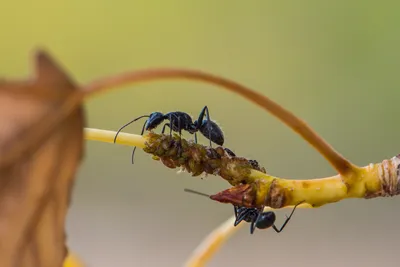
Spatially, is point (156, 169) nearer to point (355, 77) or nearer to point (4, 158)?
point (355, 77)

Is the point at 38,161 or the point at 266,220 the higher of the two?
the point at 38,161

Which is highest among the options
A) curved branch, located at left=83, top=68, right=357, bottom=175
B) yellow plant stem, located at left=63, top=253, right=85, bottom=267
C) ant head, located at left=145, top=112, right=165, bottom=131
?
curved branch, located at left=83, top=68, right=357, bottom=175

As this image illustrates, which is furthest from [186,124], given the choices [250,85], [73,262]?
[250,85]


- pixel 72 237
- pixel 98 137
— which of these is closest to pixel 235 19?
pixel 72 237

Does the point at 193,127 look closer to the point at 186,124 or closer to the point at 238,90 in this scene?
the point at 186,124

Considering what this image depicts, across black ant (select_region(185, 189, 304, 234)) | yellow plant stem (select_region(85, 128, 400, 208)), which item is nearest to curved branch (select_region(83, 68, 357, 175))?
yellow plant stem (select_region(85, 128, 400, 208))

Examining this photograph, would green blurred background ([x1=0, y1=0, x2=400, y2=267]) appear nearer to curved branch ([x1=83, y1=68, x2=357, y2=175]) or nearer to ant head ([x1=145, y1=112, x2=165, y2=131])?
ant head ([x1=145, y1=112, x2=165, y2=131])

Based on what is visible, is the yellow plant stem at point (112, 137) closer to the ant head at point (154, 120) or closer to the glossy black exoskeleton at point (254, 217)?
the glossy black exoskeleton at point (254, 217)
